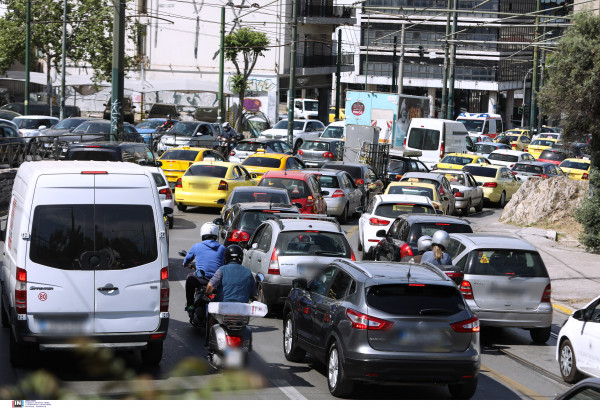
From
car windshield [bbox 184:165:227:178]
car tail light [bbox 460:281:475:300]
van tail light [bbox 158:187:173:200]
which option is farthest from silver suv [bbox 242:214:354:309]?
car windshield [bbox 184:165:227:178]

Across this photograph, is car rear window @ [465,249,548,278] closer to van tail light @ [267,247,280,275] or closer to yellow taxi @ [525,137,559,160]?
van tail light @ [267,247,280,275]

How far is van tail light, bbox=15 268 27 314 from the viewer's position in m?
9.23

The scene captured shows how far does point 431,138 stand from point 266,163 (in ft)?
44.2

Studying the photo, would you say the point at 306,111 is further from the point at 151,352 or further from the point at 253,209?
the point at 151,352

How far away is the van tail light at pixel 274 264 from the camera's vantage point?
13.5 metres

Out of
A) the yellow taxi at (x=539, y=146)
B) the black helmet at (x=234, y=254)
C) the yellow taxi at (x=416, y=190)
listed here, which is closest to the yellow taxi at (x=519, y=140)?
the yellow taxi at (x=539, y=146)

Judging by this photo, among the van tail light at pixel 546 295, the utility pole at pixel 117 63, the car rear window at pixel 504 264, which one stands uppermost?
the utility pole at pixel 117 63

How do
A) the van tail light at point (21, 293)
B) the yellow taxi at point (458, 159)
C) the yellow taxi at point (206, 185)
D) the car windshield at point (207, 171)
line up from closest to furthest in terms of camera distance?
the van tail light at point (21, 293)
the yellow taxi at point (206, 185)
the car windshield at point (207, 171)
the yellow taxi at point (458, 159)

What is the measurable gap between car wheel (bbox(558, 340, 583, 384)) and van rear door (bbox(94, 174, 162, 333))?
5049 millimetres

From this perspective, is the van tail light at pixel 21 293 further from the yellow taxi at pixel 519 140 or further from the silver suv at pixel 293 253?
the yellow taxi at pixel 519 140

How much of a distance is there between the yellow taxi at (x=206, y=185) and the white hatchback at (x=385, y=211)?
698 centimetres

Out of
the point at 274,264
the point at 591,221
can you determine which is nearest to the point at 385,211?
the point at 591,221

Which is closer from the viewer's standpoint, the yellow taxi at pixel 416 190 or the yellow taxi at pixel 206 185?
the yellow taxi at pixel 416 190
